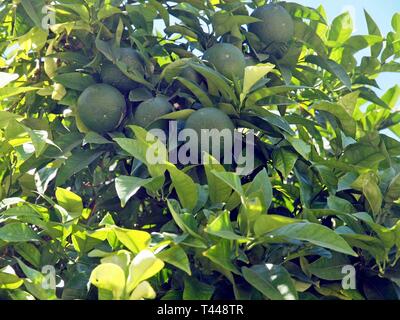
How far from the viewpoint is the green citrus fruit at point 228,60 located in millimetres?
1702

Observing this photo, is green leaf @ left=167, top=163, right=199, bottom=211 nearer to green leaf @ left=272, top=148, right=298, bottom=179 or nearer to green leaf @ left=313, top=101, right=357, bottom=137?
green leaf @ left=272, top=148, right=298, bottom=179

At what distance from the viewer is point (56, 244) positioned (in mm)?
1508

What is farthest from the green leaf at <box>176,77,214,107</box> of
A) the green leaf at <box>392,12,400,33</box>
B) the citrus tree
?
the green leaf at <box>392,12,400,33</box>

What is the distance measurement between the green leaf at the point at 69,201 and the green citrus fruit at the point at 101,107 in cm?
31

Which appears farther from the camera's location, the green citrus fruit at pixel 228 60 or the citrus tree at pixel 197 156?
the green citrus fruit at pixel 228 60

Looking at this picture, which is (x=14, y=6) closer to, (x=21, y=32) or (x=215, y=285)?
(x=21, y=32)

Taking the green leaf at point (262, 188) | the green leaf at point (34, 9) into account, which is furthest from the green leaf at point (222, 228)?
the green leaf at point (34, 9)

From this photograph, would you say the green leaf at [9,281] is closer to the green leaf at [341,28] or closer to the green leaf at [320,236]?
the green leaf at [320,236]

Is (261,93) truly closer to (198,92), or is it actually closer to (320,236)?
(198,92)

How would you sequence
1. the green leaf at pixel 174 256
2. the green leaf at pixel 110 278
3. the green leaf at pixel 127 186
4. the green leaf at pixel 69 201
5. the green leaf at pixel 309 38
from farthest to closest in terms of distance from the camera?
1. the green leaf at pixel 309 38
2. the green leaf at pixel 69 201
3. the green leaf at pixel 127 186
4. the green leaf at pixel 174 256
5. the green leaf at pixel 110 278
